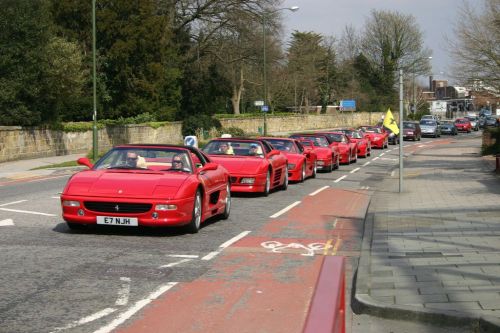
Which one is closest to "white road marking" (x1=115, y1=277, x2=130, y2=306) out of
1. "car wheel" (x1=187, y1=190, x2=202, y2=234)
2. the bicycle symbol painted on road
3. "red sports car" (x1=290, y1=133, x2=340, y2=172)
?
the bicycle symbol painted on road

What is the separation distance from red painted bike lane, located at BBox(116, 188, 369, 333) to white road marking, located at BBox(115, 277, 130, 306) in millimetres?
290

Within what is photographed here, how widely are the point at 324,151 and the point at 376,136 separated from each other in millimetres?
22175

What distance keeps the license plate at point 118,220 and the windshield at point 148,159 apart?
1284 millimetres

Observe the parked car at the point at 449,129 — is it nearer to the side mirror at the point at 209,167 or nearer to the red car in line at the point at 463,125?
the red car in line at the point at 463,125

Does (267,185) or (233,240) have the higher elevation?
(267,185)

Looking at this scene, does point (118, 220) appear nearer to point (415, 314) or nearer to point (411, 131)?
point (415, 314)

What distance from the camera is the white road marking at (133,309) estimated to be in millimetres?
5406

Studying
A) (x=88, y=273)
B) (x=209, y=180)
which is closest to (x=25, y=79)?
(x=209, y=180)

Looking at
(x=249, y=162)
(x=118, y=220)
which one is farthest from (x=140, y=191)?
(x=249, y=162)

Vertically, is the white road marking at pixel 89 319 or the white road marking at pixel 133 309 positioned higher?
the white road marking at pixel 89 319

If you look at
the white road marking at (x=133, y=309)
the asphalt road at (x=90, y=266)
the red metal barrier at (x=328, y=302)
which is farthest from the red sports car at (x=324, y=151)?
the red metal barrier at (x=328, y=302)

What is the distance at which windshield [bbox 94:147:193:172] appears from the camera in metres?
10.8

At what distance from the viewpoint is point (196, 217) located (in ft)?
34.0

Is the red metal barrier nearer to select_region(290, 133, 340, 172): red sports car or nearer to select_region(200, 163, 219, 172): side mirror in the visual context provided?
select_region(200, 163, 219, 172): side mirror
